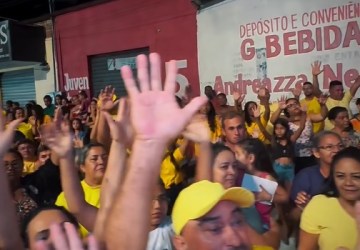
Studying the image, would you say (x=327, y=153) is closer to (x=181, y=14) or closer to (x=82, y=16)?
(x=181, y=14)

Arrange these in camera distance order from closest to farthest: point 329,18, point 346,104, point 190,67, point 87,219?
point 87,219, point 346,104, point 329,18, point 190,67

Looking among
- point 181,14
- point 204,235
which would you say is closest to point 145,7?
point 181,14

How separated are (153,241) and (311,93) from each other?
5069 mm

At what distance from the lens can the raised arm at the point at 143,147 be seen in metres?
1.66

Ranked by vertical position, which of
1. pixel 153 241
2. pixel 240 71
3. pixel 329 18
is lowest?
pixel 153 241

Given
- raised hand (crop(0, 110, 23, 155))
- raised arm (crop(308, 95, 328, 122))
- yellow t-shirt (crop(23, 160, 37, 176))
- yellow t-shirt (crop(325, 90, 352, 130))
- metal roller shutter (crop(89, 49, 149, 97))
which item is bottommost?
yellow t-shirt (crop(23, 160, 37, 176))

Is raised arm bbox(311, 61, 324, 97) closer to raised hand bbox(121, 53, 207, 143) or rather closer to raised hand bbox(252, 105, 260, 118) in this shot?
raised hand bbox(252, 105, 260, 118)

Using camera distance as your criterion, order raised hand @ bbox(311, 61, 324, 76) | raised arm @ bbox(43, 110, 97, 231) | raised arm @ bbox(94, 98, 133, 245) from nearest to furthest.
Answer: raised arm @ bbox(94, 98, 133, 245) → raised arm @ bbox(43, 110, 97, 231) → raised hand @ bbox(311, 61, 324, 76)

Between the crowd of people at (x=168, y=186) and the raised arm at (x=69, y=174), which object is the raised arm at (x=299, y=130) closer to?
the crowd of people at (x=168, y=186)

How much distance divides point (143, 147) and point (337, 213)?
1500 millimetres

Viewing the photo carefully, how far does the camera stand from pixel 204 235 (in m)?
2.04

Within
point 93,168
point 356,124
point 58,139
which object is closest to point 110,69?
point 356,124

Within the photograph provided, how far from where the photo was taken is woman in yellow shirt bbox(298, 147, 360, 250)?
2.75 metres

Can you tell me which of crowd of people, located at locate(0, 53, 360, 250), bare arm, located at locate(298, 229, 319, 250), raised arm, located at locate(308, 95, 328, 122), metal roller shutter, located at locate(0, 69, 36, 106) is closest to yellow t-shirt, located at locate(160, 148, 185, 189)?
crowd of people, located at locate(0, 53, 360, 250)
